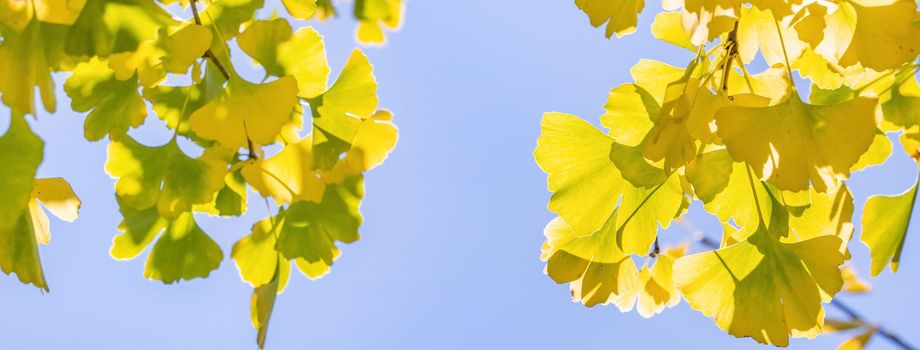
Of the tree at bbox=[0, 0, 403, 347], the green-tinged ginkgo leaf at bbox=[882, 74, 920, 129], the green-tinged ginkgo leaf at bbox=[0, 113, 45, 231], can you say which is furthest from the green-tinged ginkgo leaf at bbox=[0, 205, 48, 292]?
the green-tinged ginkgo leaf at bbox=[882, 74, 920, 129]

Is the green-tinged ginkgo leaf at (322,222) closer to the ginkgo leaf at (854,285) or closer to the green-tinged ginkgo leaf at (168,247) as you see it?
the green-tinged ginkgo leaf at (168,247)

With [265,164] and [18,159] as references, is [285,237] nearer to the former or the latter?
[265,164]

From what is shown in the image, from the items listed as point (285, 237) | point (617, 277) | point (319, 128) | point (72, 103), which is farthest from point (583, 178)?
point (72, 103)

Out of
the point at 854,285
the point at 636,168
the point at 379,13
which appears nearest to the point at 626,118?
the point at 636,168

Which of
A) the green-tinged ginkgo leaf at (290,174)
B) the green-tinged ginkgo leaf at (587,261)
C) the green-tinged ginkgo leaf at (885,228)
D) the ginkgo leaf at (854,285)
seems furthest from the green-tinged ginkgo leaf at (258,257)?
the ginkgo leaf at (854,285)

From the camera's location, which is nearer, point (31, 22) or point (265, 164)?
point (31, 22)

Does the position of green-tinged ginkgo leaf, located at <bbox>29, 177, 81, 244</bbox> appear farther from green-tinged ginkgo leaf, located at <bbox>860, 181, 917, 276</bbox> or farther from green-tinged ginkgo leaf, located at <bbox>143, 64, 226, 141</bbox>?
green-tinged ginkgo leaf, located at <bbox>860, 181, 917, 276</bbox>

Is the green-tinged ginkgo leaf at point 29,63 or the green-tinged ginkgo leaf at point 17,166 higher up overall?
the green-tinged ginkgo leaf at point 29,63
